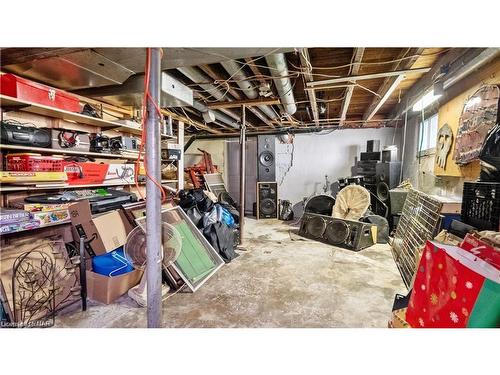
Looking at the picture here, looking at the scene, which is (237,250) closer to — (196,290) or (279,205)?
(196,290)

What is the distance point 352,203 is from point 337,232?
0.79 metres

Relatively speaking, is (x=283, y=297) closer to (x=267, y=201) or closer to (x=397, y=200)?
(x=397, y=200)

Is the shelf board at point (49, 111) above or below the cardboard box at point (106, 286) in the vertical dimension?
above

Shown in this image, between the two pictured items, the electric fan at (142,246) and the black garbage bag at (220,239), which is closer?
the electric fan at (142,246)

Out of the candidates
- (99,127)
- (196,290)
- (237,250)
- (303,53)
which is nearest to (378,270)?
(237,250)

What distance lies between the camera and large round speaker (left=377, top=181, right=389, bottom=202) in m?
4.60

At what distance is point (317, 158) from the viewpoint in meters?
6.50

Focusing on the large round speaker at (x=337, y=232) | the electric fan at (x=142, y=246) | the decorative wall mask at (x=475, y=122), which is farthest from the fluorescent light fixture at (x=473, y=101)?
the electric fan at (x=142, y=246)

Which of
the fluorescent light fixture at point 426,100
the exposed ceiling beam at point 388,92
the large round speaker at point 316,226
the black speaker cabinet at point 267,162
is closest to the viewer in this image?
the exposed ceiling beam at point 388,92

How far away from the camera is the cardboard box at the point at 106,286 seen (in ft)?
6.98

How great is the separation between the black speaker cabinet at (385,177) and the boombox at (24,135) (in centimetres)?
525

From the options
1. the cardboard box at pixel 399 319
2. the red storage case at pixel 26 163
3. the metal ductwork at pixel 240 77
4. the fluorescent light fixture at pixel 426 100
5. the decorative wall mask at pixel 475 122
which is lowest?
the cardboard box at pixel 399 319

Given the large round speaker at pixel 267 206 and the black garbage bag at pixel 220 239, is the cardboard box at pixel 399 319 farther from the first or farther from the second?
A: the large round speaker at pixel 267 206

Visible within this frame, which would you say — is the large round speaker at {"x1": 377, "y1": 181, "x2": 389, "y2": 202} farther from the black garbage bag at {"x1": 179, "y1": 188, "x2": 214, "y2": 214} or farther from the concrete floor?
the black garbage bag at {"x1": 179, "y1": 188, "x2": 214, "y2": 214}
